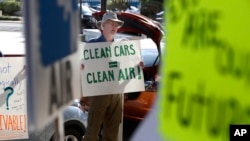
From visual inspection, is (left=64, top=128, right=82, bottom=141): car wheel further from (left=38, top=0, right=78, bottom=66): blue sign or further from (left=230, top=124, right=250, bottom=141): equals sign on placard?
(left=230, top=124, right=250, bottom=141): equals sign on placard

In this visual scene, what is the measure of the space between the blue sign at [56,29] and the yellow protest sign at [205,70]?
60 centimetres

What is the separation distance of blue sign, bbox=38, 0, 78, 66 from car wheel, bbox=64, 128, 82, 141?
4854 mm

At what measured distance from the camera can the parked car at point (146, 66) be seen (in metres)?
8.46

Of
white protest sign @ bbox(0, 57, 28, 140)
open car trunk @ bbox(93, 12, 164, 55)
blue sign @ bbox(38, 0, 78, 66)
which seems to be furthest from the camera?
open car trunk @ bbox(93, 12, 164, 55)

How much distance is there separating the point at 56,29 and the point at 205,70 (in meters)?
0.92

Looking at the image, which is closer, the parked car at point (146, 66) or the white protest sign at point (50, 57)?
the white protest sign at point (50, 57)

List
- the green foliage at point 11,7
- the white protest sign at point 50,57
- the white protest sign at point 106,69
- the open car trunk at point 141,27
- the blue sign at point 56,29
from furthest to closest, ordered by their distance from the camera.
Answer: the green foliage at point 11,7 < the open car trunk at point 141,27 < the white protest sign at point 106,69 < the blue sign at point 56,29 < the white protest sign at point 50,57

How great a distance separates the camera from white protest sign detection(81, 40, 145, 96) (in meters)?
7.00

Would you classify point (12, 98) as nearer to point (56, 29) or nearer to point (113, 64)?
point (113, 64)

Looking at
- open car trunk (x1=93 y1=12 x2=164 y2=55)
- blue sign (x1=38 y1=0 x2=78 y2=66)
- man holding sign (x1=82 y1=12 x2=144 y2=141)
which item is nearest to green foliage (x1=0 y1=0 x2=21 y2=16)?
open car trunk (x1=93 y1=12 x2=164 y2=55)

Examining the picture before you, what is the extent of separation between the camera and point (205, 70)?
1.96 metres

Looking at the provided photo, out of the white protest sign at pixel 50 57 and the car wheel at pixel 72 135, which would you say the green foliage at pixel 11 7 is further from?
the white protest sign at pixel 50 57

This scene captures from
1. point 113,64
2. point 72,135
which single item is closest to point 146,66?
point 72,135

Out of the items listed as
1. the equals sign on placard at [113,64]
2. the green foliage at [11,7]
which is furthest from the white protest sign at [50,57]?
the green foliage at [11,7]
